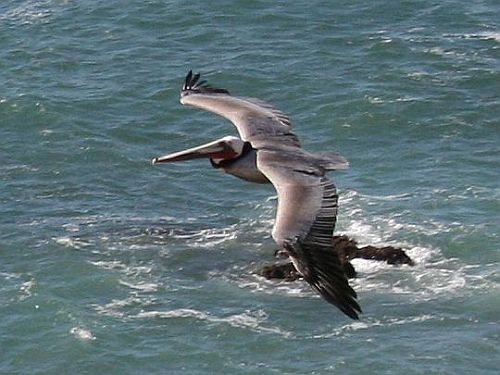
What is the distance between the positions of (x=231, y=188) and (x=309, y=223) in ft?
85.8

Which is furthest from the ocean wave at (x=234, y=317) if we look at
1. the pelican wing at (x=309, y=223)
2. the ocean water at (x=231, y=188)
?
the pelican wing at (x=309, y=223)

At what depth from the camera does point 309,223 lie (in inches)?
1020

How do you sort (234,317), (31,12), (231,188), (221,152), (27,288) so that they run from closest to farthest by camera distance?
(221,152)
(234,317)
(27,288)
(231,188)
(31,12)

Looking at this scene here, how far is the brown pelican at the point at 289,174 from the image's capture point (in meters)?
24.6

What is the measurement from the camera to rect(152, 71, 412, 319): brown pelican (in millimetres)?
24578

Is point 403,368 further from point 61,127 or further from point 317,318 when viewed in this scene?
point 61,127

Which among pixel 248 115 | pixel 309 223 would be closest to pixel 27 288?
pixel 248 115

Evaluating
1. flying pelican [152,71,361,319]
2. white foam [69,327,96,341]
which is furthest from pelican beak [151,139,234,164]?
white foam [69,327,96,341]

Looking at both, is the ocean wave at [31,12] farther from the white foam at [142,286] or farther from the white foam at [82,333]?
the white foam at [82,333]

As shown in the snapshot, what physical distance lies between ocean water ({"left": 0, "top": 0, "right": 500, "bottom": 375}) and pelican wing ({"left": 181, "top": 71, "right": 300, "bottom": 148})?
8172 millimetres

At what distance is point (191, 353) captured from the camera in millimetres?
40000

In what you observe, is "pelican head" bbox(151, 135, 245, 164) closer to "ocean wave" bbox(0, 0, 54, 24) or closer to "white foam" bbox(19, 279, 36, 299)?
"white foam" bbox(19, 279, 36, 299)

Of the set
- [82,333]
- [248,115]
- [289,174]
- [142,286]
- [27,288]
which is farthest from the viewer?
[142,286]

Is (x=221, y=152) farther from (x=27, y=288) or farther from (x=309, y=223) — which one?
(x=27, y=288)
